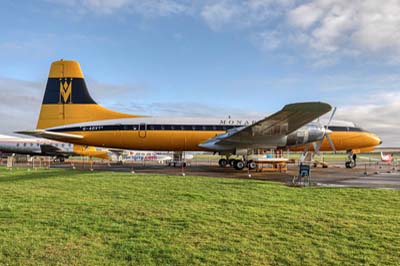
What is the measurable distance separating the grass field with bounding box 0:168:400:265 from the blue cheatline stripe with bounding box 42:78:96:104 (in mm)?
14416

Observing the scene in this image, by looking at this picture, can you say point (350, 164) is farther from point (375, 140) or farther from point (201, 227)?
point (201, 227)

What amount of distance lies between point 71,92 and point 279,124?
16.9 m

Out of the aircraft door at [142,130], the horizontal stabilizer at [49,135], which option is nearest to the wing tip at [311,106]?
the aircraft door at [142,130]

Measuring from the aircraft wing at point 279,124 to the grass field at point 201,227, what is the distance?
5739 mm

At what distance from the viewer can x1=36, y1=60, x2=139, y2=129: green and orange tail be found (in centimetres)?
2405

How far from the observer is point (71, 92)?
80.3 feet

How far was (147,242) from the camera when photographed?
5.91 metres

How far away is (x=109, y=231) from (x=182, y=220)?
1.77m

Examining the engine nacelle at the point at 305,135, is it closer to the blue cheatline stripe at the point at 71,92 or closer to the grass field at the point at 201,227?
the grass field at the point at 201,227

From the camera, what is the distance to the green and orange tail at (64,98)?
24.0 metres

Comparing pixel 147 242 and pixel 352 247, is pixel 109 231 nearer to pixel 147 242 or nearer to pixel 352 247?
pixel 147 242

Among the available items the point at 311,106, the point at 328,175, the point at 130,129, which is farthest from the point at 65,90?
the point at 328,175

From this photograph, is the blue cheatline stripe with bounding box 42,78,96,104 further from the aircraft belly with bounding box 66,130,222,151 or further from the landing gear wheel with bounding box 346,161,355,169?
the landing gear wheel with bounding box 346,161,355,169

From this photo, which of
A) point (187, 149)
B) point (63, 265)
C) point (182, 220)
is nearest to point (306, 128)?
point (187, 149)
